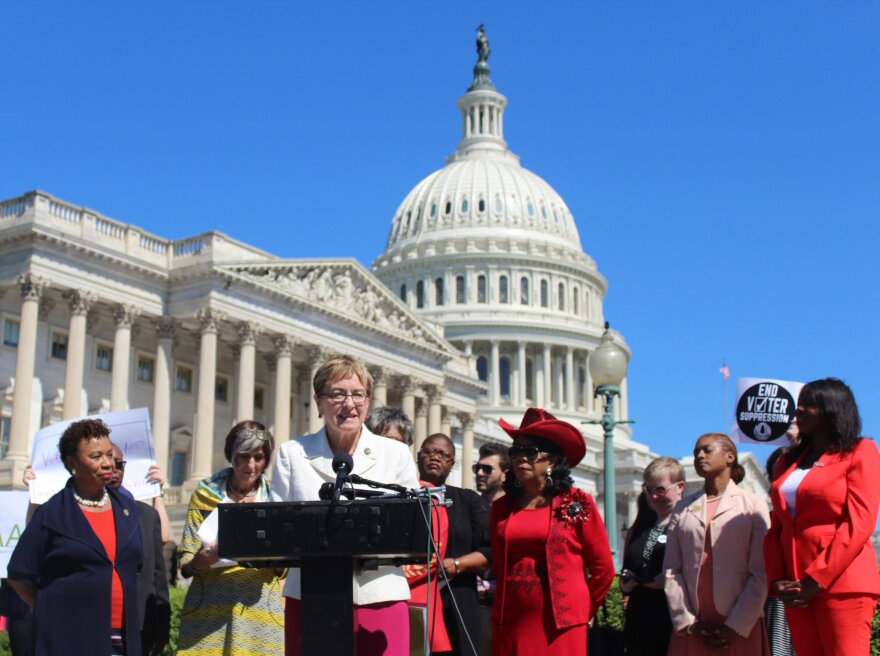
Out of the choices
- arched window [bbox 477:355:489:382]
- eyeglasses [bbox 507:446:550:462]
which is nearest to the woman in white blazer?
eyeglasses [bbox 507:446:550:462]

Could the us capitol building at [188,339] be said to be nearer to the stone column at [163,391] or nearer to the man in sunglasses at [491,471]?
the stone column at [163,391]

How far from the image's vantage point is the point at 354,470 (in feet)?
22.6

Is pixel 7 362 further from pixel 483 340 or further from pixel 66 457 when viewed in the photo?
pixel 483 340

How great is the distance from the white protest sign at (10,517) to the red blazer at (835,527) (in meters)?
9.87

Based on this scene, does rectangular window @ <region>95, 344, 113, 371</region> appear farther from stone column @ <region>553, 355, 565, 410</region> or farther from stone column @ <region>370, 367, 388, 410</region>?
stone column @ <region>553, 355, 565, 410</region>

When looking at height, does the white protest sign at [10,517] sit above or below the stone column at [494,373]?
below

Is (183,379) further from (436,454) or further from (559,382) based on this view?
(559,382)

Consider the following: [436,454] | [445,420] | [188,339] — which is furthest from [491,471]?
[445,420]

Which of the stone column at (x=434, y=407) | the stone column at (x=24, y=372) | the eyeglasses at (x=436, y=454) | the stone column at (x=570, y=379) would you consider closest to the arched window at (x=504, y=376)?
the stone column at (x=570, y=379)

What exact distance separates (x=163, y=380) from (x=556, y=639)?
40345 mm

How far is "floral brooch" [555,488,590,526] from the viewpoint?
7707 mm

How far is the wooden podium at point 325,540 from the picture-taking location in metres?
5.80

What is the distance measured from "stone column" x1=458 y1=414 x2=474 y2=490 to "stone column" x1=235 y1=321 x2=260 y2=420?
55.7 feet

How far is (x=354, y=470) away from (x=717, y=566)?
3.04 m
